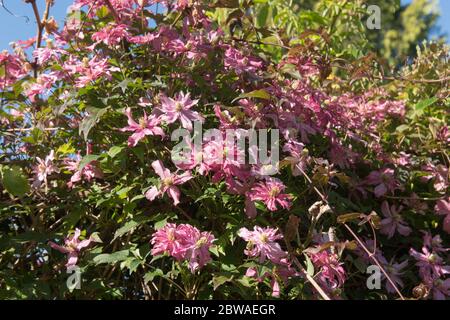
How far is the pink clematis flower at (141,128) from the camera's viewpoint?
4.12 ft

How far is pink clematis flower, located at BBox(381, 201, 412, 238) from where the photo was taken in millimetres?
1520

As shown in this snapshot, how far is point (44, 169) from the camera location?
138 cm

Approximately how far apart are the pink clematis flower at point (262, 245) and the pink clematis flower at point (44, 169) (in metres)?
0.47

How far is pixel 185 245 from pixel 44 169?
421 millimetres

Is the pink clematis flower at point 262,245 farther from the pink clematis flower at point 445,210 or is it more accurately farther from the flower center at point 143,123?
the pink clematis flower at point 445,210

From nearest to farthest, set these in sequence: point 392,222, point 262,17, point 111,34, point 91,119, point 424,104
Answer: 1. point 91,119
2. point 111,34
3. point 392,222
4. point 424,104
5. point 262,17

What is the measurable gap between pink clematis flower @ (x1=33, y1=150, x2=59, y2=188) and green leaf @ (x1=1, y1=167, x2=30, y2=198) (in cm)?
5

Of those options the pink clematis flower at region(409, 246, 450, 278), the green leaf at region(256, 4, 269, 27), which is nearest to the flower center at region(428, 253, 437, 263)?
the pink clematis flower at region(409, 246, 450, 278)

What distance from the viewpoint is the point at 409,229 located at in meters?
1.53

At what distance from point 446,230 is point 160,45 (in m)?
0.85

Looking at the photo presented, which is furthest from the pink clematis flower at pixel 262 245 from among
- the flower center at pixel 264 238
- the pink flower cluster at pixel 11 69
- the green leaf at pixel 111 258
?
the pink flower cluster at pixel 11 69

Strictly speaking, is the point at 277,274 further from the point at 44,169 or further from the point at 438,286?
the point at 44,169

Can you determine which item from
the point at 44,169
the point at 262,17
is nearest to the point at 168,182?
the point at 44,169
